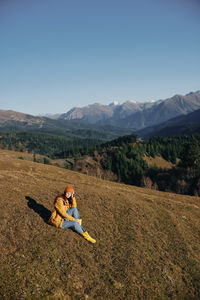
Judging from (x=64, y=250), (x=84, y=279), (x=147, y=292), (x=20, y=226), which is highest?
(x=20, y=226)

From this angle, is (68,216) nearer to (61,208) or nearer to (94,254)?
(61,208)

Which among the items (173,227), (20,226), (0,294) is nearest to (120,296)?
(0,294)

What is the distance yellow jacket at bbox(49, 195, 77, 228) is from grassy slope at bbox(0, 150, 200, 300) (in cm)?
84

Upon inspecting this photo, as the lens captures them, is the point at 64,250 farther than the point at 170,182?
No

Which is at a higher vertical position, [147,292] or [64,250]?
[64,250]

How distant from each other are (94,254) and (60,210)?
193 inches

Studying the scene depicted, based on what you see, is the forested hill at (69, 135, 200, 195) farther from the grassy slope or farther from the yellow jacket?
the yellow jacket

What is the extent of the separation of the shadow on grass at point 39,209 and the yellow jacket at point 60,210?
1.65 m

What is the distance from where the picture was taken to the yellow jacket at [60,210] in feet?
56.4

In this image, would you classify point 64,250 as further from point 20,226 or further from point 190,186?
point 190,186

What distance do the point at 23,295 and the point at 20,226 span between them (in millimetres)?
6420

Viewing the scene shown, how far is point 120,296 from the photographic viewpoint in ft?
47.5

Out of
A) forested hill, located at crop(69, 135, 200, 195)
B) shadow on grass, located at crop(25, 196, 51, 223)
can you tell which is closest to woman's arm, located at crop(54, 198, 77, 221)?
shadow on grass, located at crop(25, 196, 51, 223)

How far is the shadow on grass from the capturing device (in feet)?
65.3
